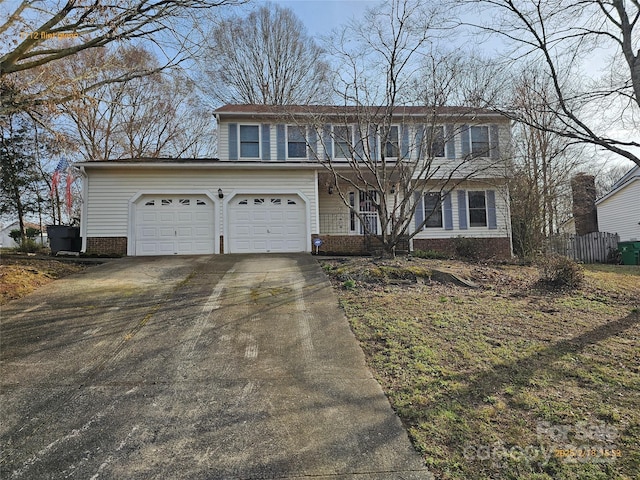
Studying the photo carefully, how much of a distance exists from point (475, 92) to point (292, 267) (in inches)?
268

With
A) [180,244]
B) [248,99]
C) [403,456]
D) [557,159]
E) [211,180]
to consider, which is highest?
[248,99]

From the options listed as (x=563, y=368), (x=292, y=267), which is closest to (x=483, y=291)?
(x=563, y=368)

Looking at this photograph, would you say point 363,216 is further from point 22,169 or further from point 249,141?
point 22,169

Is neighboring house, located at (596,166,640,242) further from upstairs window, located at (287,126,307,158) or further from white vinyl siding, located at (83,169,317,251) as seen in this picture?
white vinyl siding, located at (83,169,317,251)

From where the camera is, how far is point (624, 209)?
19281 millimetres

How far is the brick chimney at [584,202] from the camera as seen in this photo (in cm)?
1698

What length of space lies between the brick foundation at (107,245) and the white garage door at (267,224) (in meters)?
3.54

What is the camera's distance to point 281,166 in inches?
509

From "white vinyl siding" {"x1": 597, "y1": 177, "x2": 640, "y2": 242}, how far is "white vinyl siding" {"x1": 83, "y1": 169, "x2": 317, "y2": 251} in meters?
16.9

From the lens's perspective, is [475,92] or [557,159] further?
[557,159]

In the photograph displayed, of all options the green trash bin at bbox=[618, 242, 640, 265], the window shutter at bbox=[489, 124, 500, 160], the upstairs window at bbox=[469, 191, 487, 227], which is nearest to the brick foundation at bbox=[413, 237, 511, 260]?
the upstairs window at bbox=[469, 191, 487, 227]

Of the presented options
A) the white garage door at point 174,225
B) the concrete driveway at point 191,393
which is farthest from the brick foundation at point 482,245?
the concrete driveway at point 191,393

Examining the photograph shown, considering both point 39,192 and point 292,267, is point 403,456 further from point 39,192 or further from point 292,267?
point 39,192

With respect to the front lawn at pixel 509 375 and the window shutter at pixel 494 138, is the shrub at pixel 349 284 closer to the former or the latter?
the front lawn at pixel 509 375
